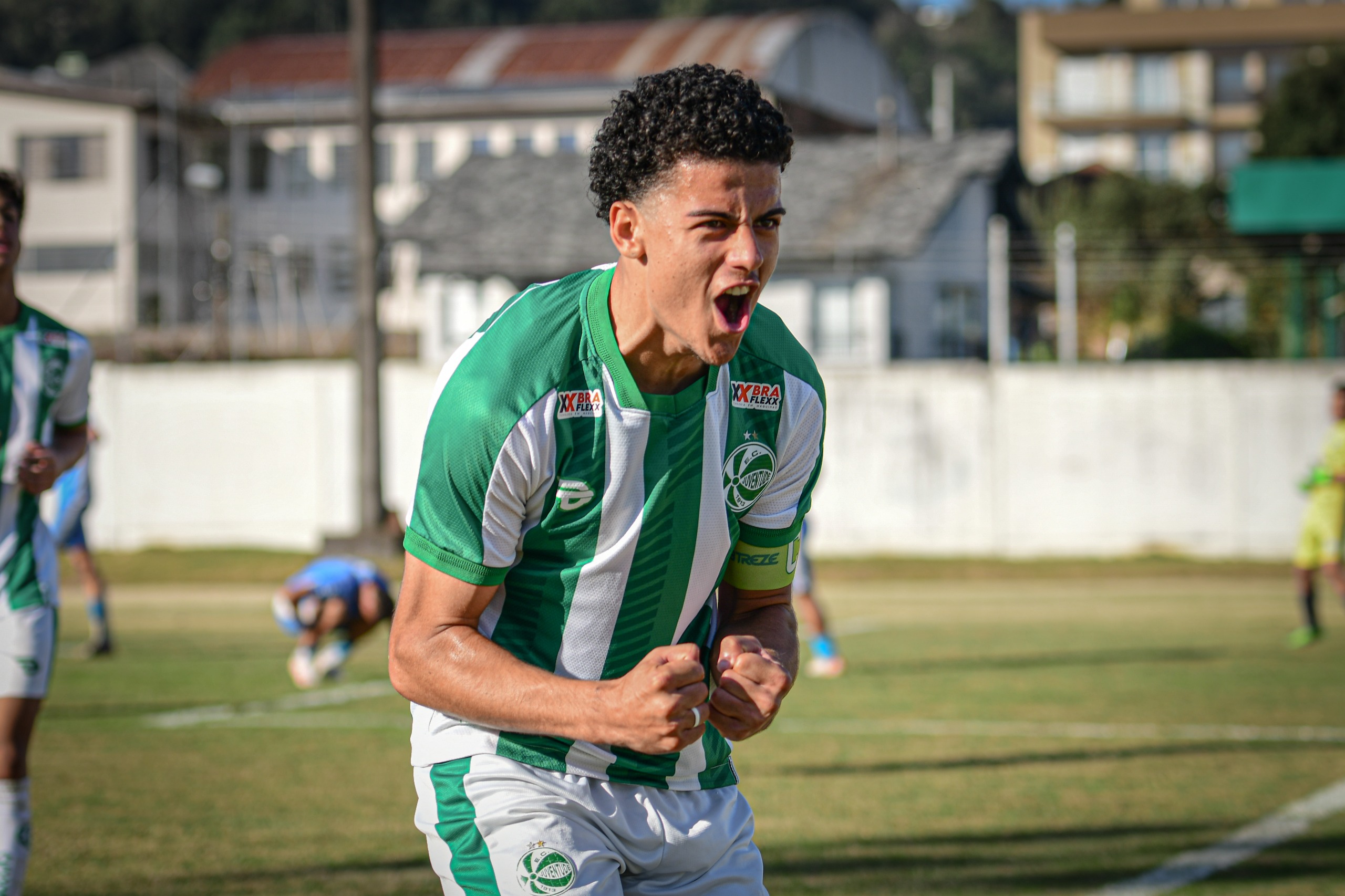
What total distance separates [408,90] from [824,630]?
4775 centimetres

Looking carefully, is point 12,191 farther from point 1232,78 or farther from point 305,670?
point 1232,78

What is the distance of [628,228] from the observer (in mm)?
2779

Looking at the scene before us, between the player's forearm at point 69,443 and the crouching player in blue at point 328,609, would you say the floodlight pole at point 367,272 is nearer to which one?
the crouching player in blue at point 328,609

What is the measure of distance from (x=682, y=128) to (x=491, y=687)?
106 cm

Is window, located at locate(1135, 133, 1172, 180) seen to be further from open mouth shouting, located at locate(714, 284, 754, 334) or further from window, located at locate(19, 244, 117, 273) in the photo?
open mouth shouting, located at locate(714, 284, 754, 334)

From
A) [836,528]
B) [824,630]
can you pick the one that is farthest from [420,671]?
[836,528]

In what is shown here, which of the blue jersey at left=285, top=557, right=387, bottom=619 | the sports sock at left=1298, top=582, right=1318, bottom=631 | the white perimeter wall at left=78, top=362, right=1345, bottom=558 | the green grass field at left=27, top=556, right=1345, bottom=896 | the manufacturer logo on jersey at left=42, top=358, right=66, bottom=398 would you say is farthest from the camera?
the white perimeter wall at left=78, top=362, right=1345, bottom=558

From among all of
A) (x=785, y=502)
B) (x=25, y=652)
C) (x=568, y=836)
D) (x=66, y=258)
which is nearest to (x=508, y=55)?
(x=66, y=258)

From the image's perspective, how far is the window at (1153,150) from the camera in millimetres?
66062

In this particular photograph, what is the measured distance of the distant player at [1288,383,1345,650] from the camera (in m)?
13.7

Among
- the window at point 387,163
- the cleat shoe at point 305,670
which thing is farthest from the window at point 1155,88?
the cleat shoe at point 305,670

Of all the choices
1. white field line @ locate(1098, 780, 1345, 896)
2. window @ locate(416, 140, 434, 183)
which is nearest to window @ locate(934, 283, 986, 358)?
white field line @ locate(1098, 780, 1345, 896)

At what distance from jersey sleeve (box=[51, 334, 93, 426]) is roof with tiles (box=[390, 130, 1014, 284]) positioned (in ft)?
86.4

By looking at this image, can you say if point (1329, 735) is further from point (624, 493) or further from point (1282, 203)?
point (1282, 203)
